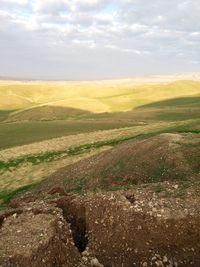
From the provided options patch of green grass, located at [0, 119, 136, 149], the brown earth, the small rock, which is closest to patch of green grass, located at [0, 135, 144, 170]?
patch of green grass, located at [0, 119, 136, 149]

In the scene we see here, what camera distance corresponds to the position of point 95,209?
69.1 ft

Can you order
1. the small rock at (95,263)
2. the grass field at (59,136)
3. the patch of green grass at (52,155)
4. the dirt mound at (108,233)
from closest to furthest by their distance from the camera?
1. the dirt mound at (108,233)
2. the small rock at (95,263)
3. the grass field at (59,136)
4. the patch of green grass at (52,155)

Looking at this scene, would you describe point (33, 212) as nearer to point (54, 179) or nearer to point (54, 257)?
point (54, 257)

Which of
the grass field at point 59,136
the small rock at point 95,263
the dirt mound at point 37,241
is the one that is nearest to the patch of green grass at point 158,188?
the dirt mound at point 37,241

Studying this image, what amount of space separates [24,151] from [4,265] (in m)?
44.6

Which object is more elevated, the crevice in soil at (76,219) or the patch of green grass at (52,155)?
the crevice in soil at (76,219)

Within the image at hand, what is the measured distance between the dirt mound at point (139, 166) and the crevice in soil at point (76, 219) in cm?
551

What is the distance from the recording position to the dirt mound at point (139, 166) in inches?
1167

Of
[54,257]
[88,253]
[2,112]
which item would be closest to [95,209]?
[88,253]

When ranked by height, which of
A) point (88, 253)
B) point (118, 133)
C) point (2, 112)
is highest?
point (88, 253)

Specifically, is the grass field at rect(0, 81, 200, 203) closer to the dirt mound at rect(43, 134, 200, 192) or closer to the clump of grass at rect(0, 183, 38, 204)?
the clump of grass at rect(0, 183, 38, 204)

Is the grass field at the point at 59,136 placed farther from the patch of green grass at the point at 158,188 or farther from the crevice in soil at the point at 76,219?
the patch of green grass at the point at 158,188

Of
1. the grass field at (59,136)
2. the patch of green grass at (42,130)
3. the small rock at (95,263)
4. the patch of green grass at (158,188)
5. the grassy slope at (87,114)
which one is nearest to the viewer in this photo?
the small rock at (95,263)

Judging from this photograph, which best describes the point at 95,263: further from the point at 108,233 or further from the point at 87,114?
the point at 87,114
